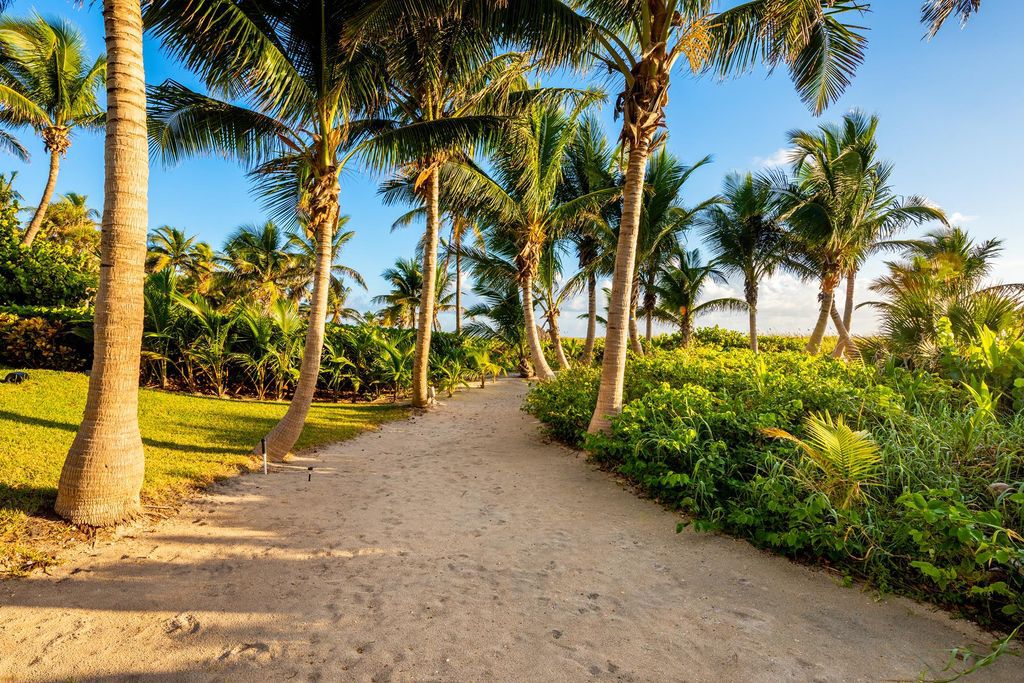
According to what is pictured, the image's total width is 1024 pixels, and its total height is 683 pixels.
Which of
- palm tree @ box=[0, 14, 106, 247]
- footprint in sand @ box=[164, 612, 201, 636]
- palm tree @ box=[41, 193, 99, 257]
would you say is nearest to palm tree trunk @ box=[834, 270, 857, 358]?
footprint in sand @ box=[164, 612, 201, 636]

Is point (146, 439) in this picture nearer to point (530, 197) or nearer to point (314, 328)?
point (314, 328)

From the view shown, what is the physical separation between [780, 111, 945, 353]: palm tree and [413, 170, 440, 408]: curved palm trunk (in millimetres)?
13504

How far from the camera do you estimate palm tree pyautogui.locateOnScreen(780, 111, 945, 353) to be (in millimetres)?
17281

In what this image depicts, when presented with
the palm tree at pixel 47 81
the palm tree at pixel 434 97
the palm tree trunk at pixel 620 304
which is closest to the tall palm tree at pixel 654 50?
the palm tree trunk at pixel 620 304

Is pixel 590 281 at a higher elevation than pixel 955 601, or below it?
higher

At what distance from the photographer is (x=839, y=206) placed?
17.2 meters

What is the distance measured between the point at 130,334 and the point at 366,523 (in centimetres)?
263

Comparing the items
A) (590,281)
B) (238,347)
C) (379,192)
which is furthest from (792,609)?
(590,281)

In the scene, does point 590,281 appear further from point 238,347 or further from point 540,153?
point 238,347

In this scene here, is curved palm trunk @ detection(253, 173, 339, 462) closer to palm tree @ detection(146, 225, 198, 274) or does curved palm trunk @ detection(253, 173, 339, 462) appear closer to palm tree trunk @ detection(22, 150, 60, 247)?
palm tree trunk @ detection(22, 150, 60, 247)

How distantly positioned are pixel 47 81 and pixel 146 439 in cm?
1669

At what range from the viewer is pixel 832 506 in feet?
12.3

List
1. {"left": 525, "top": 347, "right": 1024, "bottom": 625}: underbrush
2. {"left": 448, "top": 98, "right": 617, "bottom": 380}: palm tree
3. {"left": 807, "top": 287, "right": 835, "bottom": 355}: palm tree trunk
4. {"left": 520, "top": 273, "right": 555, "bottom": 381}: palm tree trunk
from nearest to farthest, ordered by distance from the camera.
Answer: {"left": 525, "top": 347, "right": 1024, "bottom": 625}: underbrush < {"left": 448, "top": 98, "right": 617, "bottom": 380}: palm tree < {"left": 520, "top": 273, "right": 555, "bottom": 381}: palm tree trunk < {"left": 807, "top": 287, "right": 835, "bottom": 355}: palm tree trunk

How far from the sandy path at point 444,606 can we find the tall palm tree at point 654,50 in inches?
108
